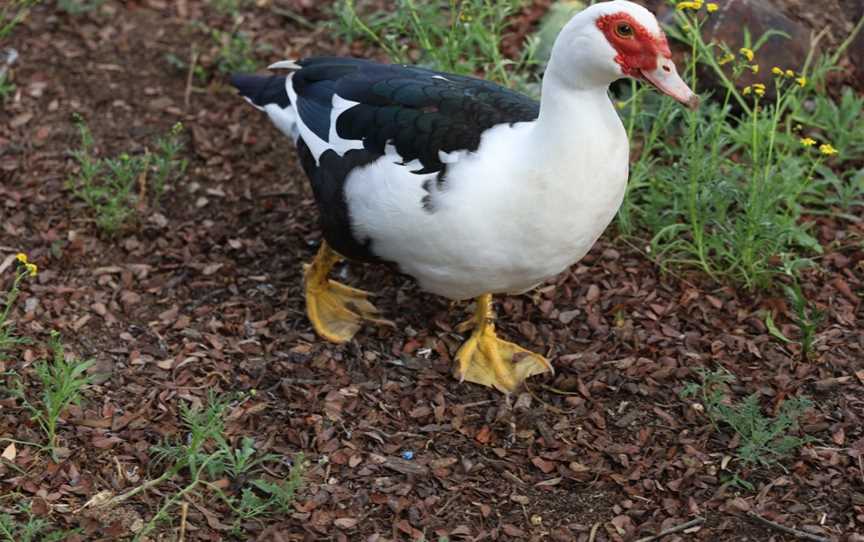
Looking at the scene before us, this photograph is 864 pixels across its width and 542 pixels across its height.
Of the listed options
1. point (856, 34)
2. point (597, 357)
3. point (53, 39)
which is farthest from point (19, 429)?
point (856, 34)

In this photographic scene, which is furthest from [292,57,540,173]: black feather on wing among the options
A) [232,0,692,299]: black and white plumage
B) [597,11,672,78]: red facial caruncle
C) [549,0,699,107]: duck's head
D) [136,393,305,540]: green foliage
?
[136,393,305,540]: green foliage

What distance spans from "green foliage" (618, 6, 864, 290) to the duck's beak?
2.02 ft

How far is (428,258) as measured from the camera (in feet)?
12.3

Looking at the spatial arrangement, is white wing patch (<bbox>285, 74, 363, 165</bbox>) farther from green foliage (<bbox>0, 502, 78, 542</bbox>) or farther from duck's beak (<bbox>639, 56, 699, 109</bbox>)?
green foliage (<bbox>0, 502, 78, 542</bbox>)

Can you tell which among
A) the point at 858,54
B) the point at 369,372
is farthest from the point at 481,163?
the point at 858,54

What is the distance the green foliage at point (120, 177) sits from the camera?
4699mm

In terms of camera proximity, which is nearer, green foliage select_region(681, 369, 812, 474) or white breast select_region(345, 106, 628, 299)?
white breast select_region(345, 106, 628, 299)

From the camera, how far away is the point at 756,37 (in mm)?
5266

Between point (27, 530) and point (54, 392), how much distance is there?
2.14 feet

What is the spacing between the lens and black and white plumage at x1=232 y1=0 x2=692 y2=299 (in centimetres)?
343

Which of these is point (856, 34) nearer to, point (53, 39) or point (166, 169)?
point (166, 169)

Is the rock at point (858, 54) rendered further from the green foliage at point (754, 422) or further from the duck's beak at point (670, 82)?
the duck's beak at point (670, 82)

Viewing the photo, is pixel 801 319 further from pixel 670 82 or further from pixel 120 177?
pixel 120 177

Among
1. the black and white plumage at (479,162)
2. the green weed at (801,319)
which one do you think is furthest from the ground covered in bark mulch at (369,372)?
the black and white plumage at (479,162)
